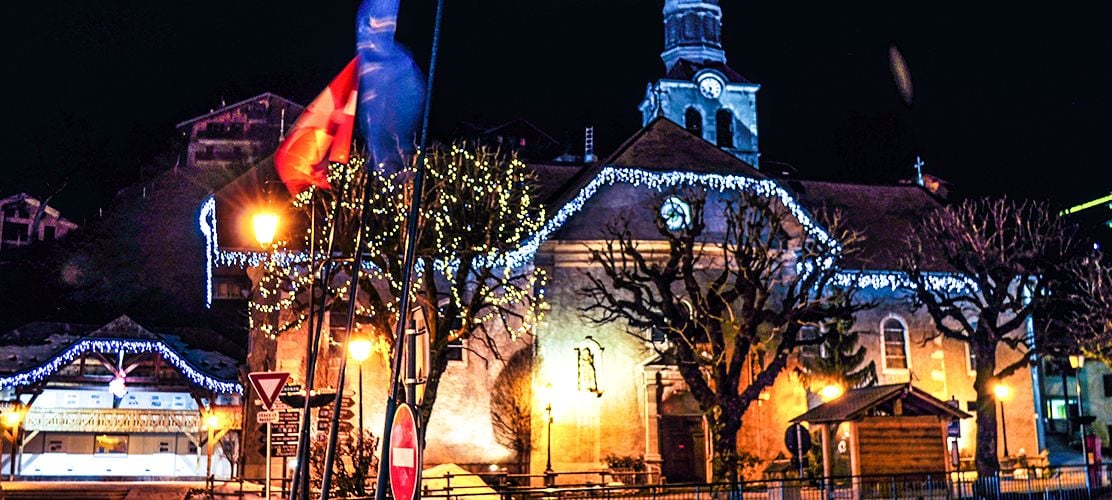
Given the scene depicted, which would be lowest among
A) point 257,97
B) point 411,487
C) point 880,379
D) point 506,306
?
point 411,487

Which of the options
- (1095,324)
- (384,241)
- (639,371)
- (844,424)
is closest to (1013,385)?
(1095,324)

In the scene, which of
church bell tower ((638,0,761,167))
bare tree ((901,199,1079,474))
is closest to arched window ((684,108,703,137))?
church bell tower ((638,0,761,167))

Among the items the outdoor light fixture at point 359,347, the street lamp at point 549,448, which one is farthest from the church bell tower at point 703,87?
the outdoor light fixture at point 359,347

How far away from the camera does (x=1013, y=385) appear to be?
1656 inches

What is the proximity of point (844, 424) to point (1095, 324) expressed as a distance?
20.1 metres

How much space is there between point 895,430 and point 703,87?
34.6m

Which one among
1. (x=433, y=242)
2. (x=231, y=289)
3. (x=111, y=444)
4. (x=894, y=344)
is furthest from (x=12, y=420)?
(x=894, y=344)

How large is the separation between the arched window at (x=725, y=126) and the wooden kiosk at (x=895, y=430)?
33476 mm

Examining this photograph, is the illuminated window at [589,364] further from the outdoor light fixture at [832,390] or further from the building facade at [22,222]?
the building facade at [22,222]

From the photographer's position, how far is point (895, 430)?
2658 cm

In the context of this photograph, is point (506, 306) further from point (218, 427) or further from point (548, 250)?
point (218, 427)

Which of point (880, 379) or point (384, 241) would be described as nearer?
point (384, 241)

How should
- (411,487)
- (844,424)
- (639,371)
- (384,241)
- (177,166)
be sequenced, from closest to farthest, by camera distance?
(411,487) → (844,424) → (384,241) → (639,371) → (177,166)

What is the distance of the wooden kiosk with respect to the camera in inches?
1038
